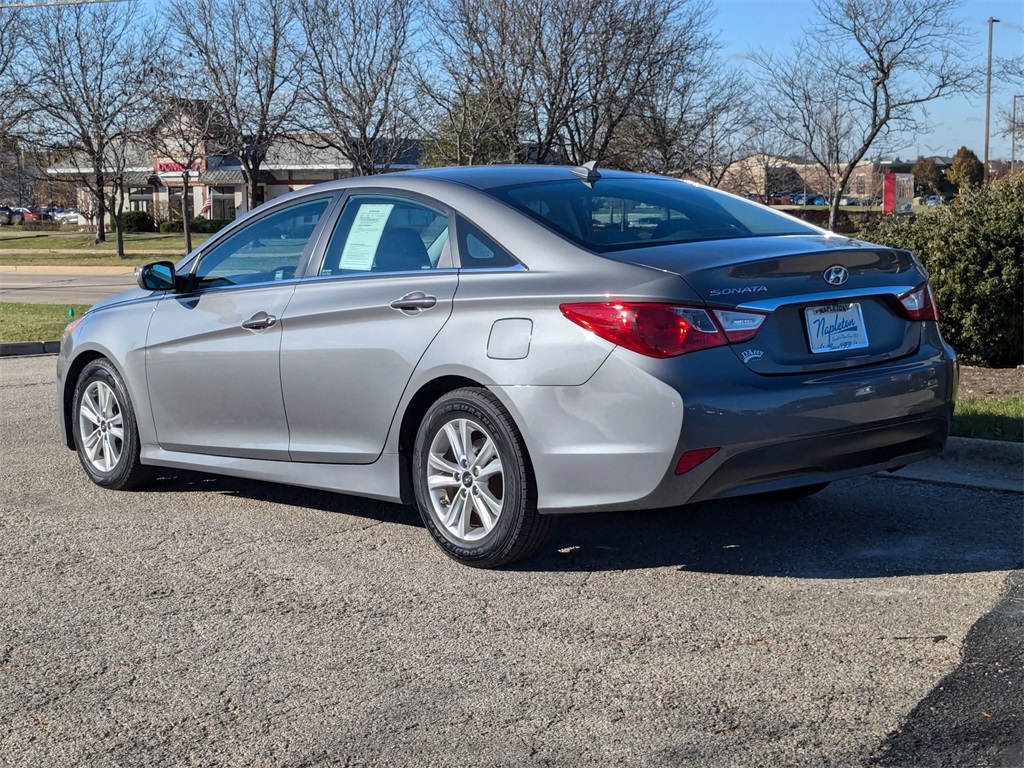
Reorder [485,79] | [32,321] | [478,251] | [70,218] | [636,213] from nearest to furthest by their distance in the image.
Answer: [478,251] < [636,213] < [32,321] < [485,79] < [70,218]

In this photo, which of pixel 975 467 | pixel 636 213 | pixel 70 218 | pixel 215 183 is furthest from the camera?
pixel 70 218

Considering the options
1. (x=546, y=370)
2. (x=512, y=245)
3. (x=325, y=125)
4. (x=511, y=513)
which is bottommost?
(x=511, y=513)

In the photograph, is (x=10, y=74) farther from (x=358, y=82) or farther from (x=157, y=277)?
(x=157, y=277)

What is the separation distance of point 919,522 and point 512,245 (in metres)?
2.32

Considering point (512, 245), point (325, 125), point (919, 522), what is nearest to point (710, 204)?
point (512, 245)

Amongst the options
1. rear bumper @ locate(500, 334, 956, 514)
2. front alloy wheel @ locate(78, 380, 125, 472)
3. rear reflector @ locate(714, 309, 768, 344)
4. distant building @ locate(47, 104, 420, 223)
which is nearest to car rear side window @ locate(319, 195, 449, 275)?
rear bumper @ locate(500, 334, 956, 514)

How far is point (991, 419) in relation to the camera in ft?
23.4

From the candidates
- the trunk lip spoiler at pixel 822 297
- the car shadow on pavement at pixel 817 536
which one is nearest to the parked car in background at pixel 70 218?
the car shadow on pavement at pixel 817 536

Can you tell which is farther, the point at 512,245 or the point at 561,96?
the point at 561,96

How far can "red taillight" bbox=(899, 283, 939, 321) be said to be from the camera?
4.95 meters

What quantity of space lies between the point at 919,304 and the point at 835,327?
557 millimetres

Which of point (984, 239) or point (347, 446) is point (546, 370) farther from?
point (984, 239)

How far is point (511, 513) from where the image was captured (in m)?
Result: 4.81

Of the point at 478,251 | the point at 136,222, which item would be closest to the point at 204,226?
the point at 136,222
